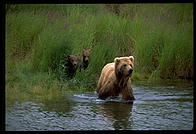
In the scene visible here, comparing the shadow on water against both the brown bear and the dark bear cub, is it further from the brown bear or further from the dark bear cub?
the dark bear cub

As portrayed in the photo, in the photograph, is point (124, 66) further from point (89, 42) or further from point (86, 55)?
point (89, 42)

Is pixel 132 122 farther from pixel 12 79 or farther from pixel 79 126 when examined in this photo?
pixel 12 79

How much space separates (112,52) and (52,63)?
1.66 m

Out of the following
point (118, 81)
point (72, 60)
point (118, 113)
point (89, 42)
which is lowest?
point (118, 113)

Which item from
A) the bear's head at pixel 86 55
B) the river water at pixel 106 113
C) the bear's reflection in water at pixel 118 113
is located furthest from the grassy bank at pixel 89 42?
the bear's reflection in water at pixel 118 113

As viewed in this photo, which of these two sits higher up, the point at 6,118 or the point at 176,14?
the point at 176,14

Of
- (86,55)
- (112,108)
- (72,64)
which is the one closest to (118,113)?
(112,108)

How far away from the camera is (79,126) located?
6.79 meters

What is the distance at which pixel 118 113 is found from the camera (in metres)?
7.70

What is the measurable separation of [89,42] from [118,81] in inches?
96.3

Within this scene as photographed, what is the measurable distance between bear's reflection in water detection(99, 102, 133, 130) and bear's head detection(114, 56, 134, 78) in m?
0.59

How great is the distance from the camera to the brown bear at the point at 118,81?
8.44m

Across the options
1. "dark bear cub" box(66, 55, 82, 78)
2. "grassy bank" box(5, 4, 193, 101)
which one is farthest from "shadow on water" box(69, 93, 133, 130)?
"dark bear cub" box(66, 55, 82, 78)

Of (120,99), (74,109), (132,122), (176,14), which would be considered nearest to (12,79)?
(74,109)
